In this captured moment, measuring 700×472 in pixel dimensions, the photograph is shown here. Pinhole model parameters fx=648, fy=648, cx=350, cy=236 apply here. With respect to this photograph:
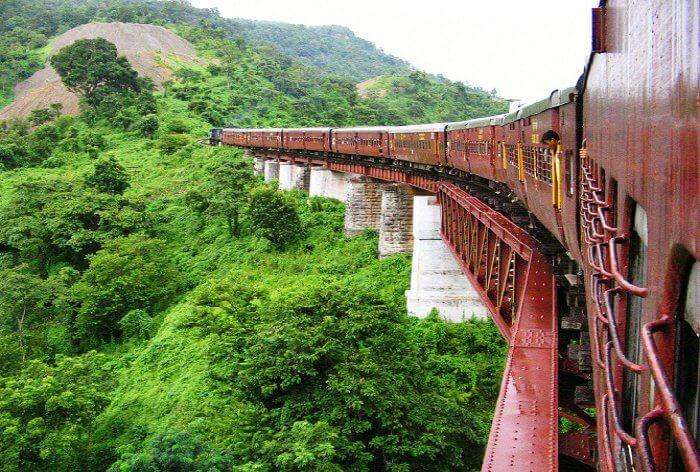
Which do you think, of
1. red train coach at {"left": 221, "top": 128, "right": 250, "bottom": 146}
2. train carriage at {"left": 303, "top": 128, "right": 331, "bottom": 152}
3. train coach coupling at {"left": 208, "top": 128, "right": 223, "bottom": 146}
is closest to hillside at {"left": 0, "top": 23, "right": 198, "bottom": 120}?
train coach coupling at {"left": 208, "top": 128, "right": 223, "bottom": 146}

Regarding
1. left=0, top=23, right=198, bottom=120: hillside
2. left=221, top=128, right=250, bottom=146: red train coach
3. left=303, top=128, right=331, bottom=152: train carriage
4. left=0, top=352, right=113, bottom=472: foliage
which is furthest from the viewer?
left=0, top=23, right=198, bottom=120: hillside

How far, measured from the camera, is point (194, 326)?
67.8 feet

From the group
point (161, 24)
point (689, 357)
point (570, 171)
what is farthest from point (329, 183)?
point (161, 24)

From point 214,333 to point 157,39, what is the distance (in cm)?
7806

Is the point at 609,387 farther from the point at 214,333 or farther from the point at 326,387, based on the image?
the point at 214,333

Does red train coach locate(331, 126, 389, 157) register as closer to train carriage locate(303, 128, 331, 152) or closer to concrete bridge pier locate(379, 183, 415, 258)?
train carriage locate(303, 128, 331, 152)

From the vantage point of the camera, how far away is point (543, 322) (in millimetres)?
7723

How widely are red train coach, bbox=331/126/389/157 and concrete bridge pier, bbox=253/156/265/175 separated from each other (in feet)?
42.1

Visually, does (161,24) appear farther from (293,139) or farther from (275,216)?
(275,216)

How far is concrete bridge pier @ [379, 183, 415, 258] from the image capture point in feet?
78.8

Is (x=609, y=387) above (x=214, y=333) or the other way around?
above

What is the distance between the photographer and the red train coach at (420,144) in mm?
19016

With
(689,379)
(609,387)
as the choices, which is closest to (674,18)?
(689,379)

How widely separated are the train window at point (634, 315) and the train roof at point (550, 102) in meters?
3.66
